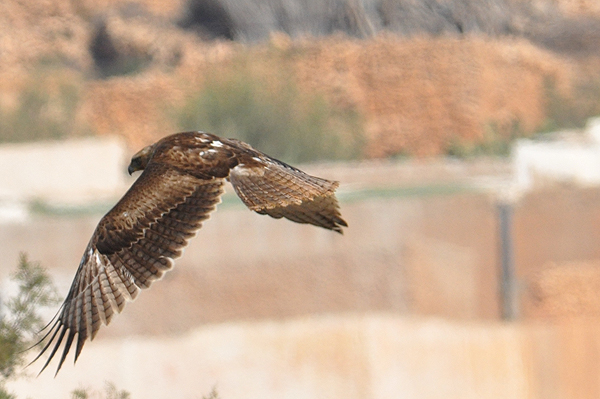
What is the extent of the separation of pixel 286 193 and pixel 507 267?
1319 centimetres

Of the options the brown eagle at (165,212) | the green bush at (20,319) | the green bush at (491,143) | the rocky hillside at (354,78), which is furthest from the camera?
the rocky hillside at (354,78)

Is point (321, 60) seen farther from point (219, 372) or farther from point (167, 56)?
point (219, 372)

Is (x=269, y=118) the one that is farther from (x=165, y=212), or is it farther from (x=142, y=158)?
(x=165, y=212)

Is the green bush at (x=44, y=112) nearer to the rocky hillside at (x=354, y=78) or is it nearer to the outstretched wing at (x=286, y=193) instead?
the rocky hillside at (x=354, y=78)

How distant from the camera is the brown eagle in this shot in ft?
22.0

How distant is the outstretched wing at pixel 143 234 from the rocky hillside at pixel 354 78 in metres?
28.8

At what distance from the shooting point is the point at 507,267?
19375 mm

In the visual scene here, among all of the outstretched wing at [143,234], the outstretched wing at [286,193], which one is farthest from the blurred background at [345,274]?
the outstretched wing at [286,193]

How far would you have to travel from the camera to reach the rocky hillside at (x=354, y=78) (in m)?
37.6

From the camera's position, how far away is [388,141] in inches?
1565

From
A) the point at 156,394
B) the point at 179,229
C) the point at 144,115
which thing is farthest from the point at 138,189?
the point at 144,115

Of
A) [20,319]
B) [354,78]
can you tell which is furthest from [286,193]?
[354,78]

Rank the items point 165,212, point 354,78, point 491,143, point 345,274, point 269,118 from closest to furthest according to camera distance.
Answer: point 165,212 < point 345,274 < point 269,118 < point 491,143 < point 354,78

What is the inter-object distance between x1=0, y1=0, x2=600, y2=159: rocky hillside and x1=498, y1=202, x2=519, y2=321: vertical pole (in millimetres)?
16485
